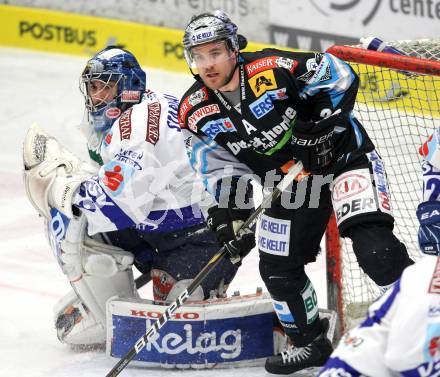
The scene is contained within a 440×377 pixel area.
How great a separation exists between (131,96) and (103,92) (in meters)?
0.11

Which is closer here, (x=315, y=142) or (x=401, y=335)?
(x=401, y=335)

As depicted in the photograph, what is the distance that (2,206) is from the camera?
635cm

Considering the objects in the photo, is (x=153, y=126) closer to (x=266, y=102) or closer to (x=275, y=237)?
(x=266, y=102)

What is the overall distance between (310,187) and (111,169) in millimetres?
740

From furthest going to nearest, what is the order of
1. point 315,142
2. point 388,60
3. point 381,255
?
1. point 388,60
2. point 315,142
3. point 381,255

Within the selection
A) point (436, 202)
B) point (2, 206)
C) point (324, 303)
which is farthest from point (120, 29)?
point (436, 202)

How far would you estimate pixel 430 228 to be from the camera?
3.31 metres

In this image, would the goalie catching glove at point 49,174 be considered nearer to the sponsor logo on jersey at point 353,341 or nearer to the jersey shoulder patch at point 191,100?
the jersey shoulder patch at point 191,100

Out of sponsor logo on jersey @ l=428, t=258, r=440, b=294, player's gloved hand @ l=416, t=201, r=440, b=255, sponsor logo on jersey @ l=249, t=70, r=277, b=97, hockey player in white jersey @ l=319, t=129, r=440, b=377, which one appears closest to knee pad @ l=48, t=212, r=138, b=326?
sponsor logo on jersey @ l=249, t=70, r=277, b=97

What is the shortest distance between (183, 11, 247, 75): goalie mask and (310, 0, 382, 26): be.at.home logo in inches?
159

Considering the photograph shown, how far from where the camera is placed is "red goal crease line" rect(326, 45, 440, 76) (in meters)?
4.14

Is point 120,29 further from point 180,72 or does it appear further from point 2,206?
point 2,206

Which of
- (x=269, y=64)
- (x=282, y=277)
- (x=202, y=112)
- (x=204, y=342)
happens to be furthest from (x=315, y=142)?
(x=204, y=342)

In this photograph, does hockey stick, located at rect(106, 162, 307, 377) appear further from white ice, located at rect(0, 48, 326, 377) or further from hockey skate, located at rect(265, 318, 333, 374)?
hockey skate, located at rect(265, 318, 333, 374)
